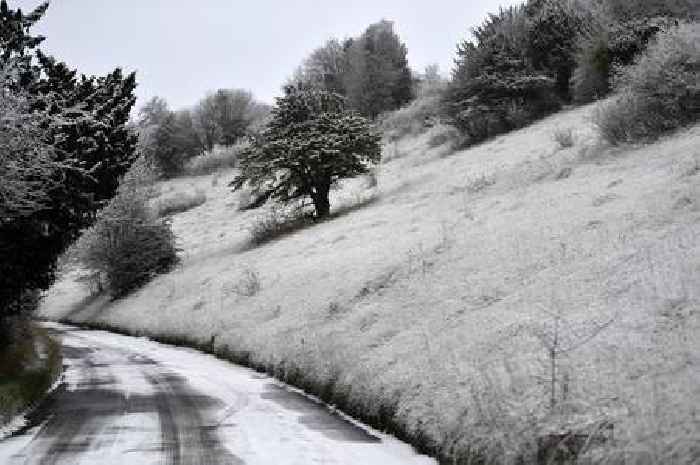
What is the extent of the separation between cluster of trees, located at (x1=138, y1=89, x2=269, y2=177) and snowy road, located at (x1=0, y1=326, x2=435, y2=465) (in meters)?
48.6

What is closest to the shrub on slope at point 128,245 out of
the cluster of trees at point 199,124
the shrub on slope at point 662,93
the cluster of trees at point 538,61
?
the cluster of trees at point 538,61

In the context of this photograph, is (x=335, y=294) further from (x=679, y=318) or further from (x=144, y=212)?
(x=144, y=212)

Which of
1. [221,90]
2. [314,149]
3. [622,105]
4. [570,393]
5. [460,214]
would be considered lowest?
[570,393]

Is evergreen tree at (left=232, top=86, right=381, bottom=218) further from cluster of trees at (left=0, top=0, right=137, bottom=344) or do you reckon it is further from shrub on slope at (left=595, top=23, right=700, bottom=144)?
cluster of trees at (left=0, top=0, right=137, bottom=344)

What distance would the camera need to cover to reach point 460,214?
1886 cm

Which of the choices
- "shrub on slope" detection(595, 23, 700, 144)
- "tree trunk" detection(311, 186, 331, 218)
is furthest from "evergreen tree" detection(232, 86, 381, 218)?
"shrub on slope" detection(595, 23, 700, 144)

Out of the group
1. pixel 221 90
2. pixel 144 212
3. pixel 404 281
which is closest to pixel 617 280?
pixel 404 281

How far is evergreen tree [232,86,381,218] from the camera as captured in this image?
29.2m

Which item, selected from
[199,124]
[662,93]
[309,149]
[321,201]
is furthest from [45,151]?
[199,124]

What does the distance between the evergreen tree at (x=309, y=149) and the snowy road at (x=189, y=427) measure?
50.0 feet

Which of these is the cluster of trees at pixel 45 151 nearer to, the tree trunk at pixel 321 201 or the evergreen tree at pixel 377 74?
→ the tree trunk at pixel 321 201

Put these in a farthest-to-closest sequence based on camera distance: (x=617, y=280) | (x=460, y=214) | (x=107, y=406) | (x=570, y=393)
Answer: (x=460, y=214) → (x=107, y=406) → (x=617, y=280) → (x=570, y=393)

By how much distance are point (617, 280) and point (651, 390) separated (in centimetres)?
323

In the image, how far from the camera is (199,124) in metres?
71.8
